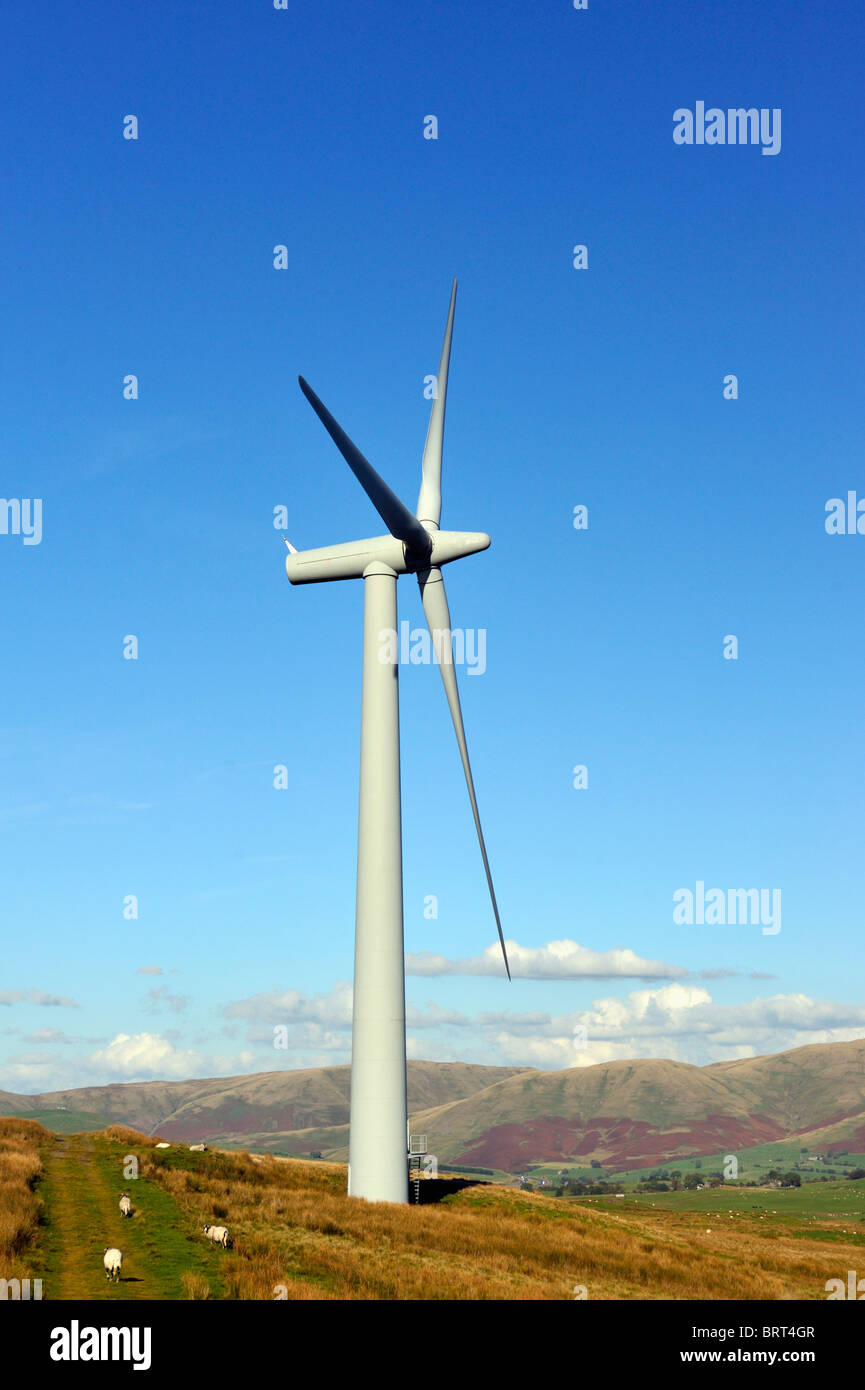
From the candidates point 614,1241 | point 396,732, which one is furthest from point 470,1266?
point 396,732

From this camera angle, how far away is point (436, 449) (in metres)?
55.8

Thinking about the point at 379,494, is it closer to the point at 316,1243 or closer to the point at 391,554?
the point at 391,554

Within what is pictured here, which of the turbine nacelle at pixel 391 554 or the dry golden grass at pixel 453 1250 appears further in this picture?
the turbine nacelle at pixel 391 554

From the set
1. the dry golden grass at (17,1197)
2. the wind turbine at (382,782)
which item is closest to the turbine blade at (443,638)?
the wind turbine at (382,782)

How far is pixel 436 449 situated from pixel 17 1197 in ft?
121

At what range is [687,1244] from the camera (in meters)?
49.0

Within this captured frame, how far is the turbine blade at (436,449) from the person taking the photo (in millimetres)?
54494

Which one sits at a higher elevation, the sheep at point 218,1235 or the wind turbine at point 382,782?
the wind turbine at point 382,782

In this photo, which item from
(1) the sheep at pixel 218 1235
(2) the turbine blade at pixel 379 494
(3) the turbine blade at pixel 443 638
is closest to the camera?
(1) the sheep at pixel 218 1235

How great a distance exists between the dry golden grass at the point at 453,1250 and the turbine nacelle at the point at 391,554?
27.0 meters

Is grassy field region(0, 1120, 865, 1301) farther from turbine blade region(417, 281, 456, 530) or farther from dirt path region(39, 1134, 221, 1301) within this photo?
turbine blade region(417, 281, 456, 530)

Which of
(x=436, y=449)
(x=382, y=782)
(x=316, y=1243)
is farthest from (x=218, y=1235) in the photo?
(x=436, y=449)

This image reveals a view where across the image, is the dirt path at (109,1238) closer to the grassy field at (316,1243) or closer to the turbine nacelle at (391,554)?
the grassy field at (316,1243)

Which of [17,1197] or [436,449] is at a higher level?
[436,449]
